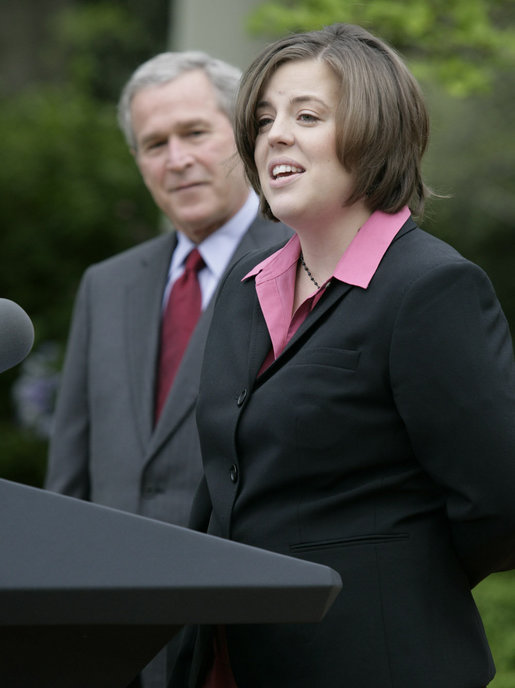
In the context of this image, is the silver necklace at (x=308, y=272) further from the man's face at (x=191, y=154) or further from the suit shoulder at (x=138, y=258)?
the suit shoulder at (x=138, y=258)

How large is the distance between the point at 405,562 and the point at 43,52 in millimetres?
16446

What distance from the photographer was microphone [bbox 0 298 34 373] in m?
1.54

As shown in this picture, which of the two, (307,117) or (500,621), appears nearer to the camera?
(307,117)

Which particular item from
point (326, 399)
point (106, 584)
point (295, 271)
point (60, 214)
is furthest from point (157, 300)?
point (60, 214)

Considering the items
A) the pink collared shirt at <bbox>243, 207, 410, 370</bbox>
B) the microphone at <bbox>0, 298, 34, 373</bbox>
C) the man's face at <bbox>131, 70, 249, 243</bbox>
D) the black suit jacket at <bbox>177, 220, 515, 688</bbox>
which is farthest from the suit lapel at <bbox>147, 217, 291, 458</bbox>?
the microphone at <bbox>0, 298, 34, 373</bbox>

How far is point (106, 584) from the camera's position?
1.42 meters

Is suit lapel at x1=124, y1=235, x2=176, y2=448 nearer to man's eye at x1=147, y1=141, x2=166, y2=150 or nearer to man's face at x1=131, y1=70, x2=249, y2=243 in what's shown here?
man's face at x1=131, y1=70, x2=249, y2=243

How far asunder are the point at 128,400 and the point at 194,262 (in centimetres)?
46

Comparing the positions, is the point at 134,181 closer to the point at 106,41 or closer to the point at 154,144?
the point at 154,144

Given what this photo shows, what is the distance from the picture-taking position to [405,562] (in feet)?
6.10

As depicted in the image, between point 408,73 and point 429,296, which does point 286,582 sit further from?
point 408,73

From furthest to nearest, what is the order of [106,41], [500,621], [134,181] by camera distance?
[106,41], [134,181], [500,621]

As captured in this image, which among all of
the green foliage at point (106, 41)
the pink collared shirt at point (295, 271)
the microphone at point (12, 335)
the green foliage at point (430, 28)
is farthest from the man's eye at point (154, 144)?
the green foliage at point (106, 41)

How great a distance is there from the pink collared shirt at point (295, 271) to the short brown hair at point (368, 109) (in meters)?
0.06
